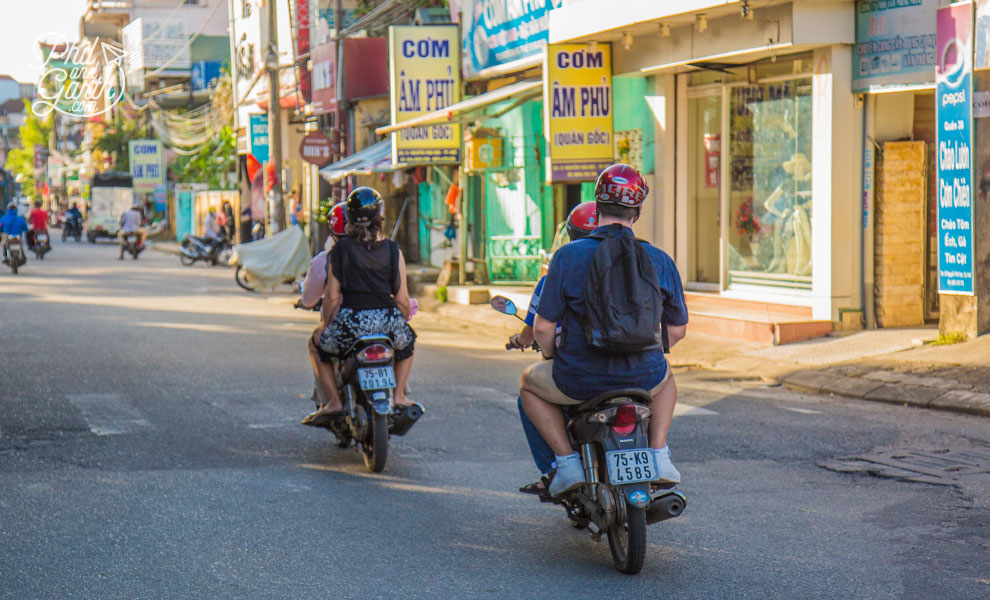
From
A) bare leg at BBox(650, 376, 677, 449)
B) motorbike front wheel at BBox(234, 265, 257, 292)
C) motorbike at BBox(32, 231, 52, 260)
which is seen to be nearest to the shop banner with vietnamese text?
motorbike at BBox(32, 231, 52, 260)

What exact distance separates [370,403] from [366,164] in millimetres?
17593

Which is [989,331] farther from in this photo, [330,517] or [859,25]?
[330,517]

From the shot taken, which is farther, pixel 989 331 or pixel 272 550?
pixel 989 331

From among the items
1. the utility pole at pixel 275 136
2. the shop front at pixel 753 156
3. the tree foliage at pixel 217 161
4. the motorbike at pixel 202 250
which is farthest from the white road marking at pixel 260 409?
the tree foliage at pixel 217 161

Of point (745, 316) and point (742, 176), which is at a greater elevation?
point (742, 176)

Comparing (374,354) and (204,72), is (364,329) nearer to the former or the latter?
(374,354)

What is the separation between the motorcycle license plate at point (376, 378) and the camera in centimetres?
720

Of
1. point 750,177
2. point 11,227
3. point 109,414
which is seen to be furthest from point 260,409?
point 11,227

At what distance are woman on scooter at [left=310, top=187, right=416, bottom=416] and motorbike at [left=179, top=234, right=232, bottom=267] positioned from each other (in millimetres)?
25966

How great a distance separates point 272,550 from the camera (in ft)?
18.2

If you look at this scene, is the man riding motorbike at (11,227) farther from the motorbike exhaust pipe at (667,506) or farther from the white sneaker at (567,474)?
the motorbike exhaust pipe at (667,506)

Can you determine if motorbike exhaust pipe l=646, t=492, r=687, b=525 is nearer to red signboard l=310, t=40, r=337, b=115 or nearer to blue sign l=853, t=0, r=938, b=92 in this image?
blue sign l=853, t=0, r=938, b=92

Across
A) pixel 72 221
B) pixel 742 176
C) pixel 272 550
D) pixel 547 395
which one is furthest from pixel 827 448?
pixel 72 221

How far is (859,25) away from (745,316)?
3.54 meters
